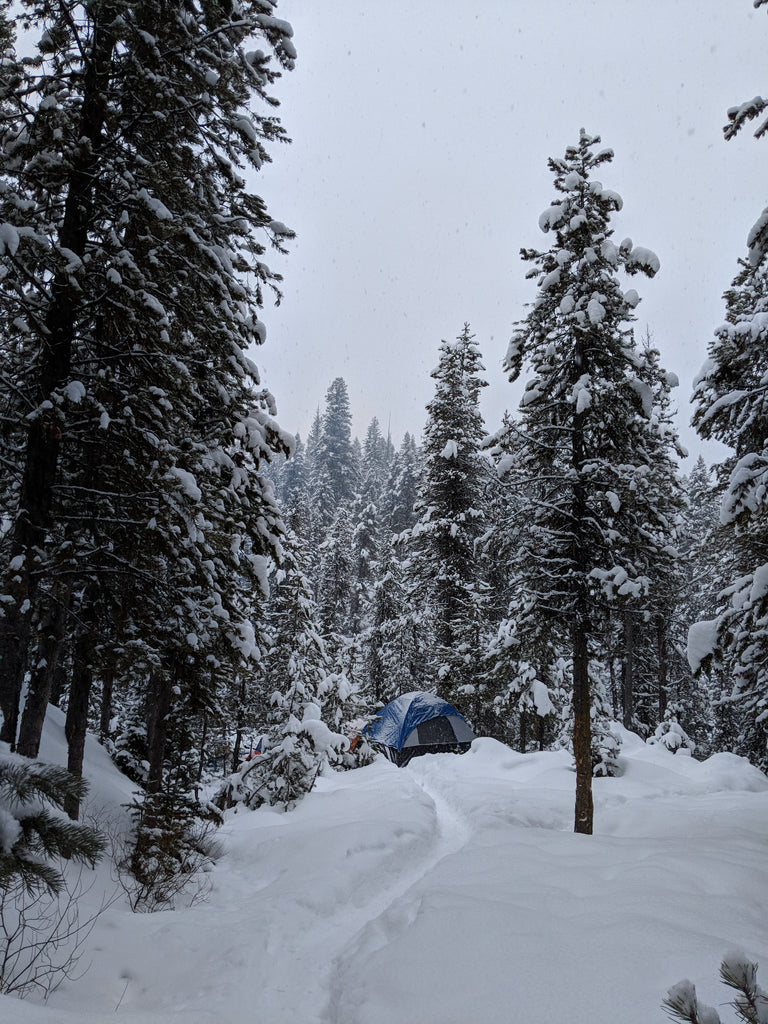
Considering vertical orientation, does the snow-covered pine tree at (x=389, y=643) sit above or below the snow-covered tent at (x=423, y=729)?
above

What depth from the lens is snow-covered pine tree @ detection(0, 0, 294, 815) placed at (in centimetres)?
542

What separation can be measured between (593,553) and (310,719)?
8379mm

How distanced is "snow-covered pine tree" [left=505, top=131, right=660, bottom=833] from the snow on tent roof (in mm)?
12605

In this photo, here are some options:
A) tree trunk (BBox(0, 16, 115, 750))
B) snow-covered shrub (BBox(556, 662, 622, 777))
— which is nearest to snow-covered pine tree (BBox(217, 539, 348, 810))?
snow-covered shrub (BBox(556, 662, 622, 777))

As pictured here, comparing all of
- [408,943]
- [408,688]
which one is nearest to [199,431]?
[408,943]

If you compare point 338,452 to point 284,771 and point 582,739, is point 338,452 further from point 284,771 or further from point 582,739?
point 582,739

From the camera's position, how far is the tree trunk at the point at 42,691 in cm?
624

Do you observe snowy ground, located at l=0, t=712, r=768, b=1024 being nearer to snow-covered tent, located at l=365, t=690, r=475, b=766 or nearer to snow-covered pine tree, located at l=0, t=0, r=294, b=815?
snow-covered pine tree, located at l=0, t=0, r=294, b=815

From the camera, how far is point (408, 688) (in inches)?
1167

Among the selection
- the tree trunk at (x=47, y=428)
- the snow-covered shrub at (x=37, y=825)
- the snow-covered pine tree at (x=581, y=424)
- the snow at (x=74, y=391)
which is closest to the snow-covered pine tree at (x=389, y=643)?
the snow-covered pine tree at (x=581, y=424)

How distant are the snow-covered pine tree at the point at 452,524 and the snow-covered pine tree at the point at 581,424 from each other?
440 inches

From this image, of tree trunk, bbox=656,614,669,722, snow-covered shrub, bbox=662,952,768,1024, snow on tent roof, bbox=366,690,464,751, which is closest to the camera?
snow-covered shrub, bbox=662,952,768,1024

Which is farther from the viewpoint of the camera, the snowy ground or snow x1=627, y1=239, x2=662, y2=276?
snow x1=627, y1=239, x2=662, y2=276

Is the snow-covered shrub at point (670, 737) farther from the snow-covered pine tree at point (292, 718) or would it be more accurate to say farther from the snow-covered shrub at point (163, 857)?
the snow-covered shrub at point (163, 857)
